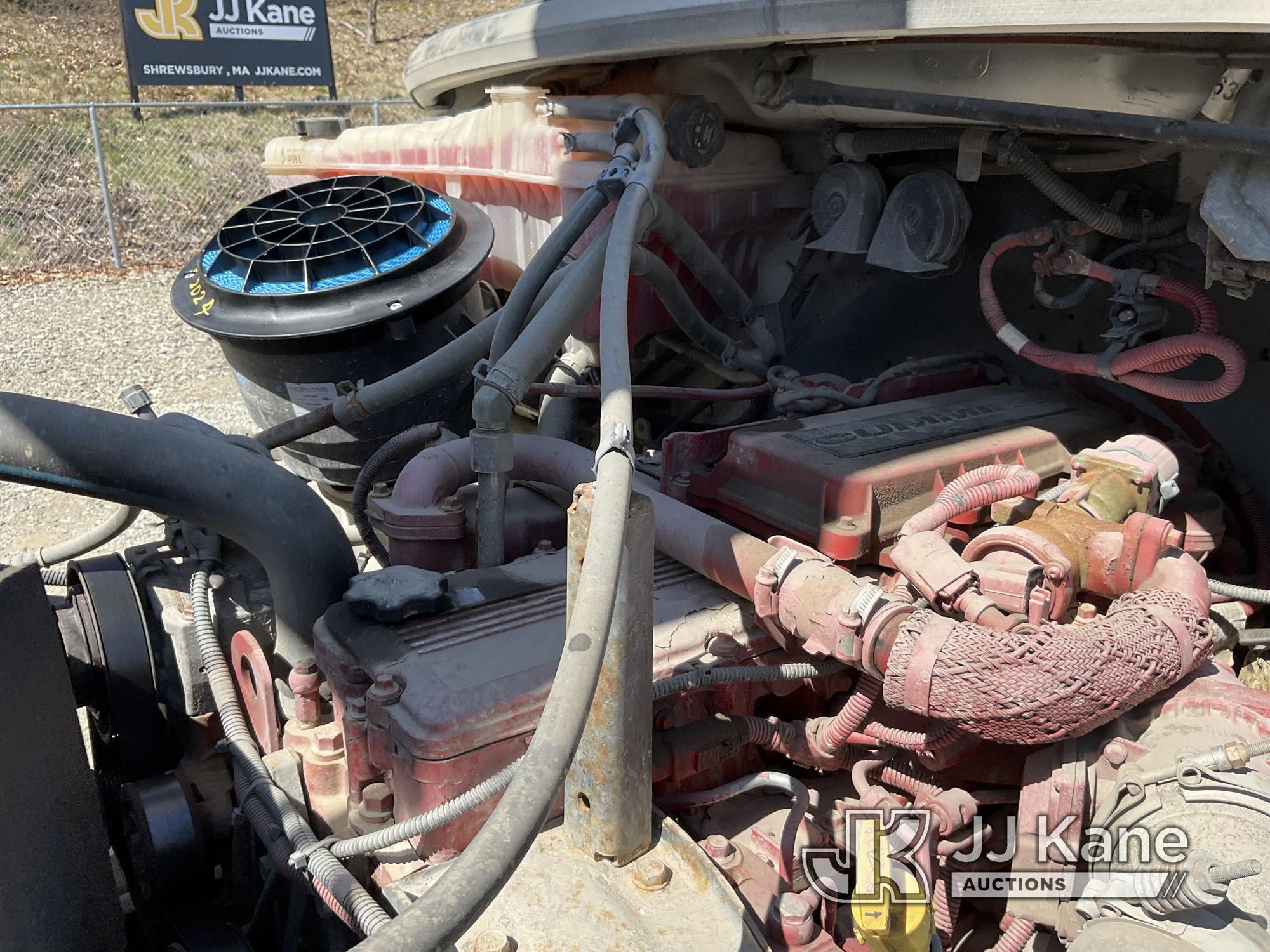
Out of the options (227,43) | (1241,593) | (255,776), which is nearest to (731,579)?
(255,776)

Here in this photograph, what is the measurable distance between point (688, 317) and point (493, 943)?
176 cm

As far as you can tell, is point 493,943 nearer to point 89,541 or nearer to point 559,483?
point 559,483

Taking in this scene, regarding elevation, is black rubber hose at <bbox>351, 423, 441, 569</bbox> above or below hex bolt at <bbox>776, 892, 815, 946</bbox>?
above

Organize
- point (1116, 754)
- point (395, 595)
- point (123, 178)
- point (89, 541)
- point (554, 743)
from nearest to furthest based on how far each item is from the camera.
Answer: point (554, 743)
point (1116, 754)
point (395, 595)
point (89, 541)
point (123, 178)

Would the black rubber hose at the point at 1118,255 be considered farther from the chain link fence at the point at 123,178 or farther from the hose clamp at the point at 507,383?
the chain link fence at the point at 123,178

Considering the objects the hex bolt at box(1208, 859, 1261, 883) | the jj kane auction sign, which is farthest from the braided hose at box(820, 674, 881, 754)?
the jj kane auction sign

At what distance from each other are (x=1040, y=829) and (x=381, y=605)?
3.72 ft

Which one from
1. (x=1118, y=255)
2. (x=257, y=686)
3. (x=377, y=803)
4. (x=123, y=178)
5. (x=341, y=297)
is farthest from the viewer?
(x=123, y=178)

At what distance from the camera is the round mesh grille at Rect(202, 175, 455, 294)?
9.46ft

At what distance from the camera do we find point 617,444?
3.86 feet

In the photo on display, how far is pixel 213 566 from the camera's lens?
2.03 m

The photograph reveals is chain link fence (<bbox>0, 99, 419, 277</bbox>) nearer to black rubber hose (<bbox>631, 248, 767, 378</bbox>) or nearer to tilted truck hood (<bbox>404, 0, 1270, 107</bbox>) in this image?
tilted truck hood (<bbox>404, 0, 1270, 107</bbox>)

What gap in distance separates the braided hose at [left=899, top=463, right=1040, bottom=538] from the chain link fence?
27.9 ft

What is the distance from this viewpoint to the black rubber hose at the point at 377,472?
243cm
